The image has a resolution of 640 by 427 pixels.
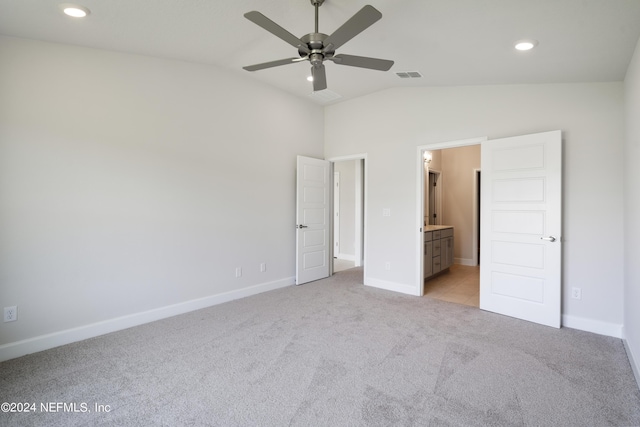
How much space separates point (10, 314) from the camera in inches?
102

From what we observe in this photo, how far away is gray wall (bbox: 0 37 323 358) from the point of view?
263 cm

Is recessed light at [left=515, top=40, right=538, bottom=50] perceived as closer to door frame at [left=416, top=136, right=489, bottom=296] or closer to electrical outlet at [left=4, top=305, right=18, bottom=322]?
door frame at [left=416, top=136, right=489, bottom=296]

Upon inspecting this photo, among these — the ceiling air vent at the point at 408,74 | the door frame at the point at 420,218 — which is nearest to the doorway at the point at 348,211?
the door frame at the point at 420,218

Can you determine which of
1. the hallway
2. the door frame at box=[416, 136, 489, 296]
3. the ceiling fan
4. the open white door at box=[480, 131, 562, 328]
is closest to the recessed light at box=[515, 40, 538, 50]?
the open white door at box=[480, 131, 562, 328]

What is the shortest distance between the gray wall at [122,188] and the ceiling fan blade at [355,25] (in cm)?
229

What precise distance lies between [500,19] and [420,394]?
273 centimetres

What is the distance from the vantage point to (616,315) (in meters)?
2.99

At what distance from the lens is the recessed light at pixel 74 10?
2230 mm

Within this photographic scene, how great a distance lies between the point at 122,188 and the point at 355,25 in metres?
2.74

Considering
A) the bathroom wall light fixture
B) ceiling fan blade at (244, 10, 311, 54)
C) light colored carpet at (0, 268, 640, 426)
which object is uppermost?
ceiling fan blade at (244, 10, 311, 54)

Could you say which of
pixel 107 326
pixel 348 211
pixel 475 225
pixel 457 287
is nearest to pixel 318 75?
pixel 107 326

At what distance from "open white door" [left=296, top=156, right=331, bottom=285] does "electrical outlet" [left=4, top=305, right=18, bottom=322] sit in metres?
3.20

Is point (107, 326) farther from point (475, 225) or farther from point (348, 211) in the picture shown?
point (475, 225)

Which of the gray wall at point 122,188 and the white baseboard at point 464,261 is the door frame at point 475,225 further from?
the gray wall at point 122,188
